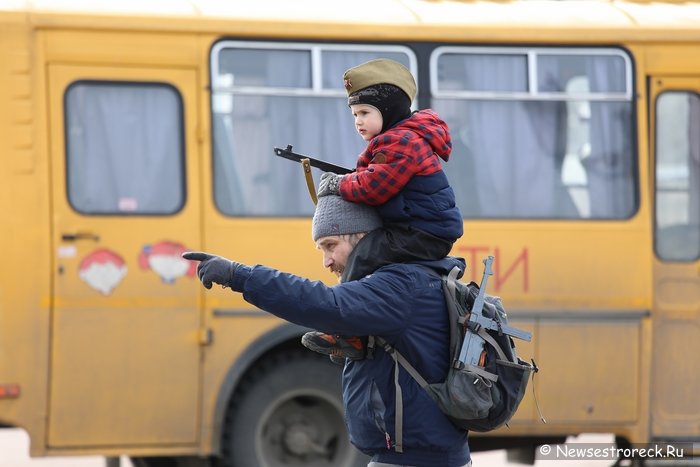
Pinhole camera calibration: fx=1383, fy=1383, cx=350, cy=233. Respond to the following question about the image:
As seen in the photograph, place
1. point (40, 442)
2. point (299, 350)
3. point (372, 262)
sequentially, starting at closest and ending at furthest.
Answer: point (372, 262), point (40, 442), point (299, 350)

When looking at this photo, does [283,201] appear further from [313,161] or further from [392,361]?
[392,361]

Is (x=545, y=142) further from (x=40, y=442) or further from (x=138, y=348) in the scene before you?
(x=40, y=442)

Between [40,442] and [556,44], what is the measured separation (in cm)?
375

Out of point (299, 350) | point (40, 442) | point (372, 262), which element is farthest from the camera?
point (299, 350)

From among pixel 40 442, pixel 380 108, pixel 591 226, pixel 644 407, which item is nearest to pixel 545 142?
pixel 591 226

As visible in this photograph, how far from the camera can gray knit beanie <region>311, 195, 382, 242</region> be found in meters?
3.74

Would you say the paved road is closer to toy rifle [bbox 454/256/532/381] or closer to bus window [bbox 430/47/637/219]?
bus window [bbox 430/47/637/219]

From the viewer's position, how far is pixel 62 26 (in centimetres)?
758

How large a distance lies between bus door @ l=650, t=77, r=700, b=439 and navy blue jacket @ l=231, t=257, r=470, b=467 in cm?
468

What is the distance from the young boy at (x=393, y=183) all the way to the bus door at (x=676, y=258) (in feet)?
15.3

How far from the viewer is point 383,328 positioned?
3600mm

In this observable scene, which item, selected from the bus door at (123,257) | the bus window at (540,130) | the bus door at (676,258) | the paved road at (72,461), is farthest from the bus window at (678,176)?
the bus door at (123,257)

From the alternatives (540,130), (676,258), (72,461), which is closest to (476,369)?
(540,130)

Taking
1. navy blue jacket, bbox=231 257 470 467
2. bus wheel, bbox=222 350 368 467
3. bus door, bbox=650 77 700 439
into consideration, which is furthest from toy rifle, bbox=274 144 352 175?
bus door, bbox=650 77 700 439
